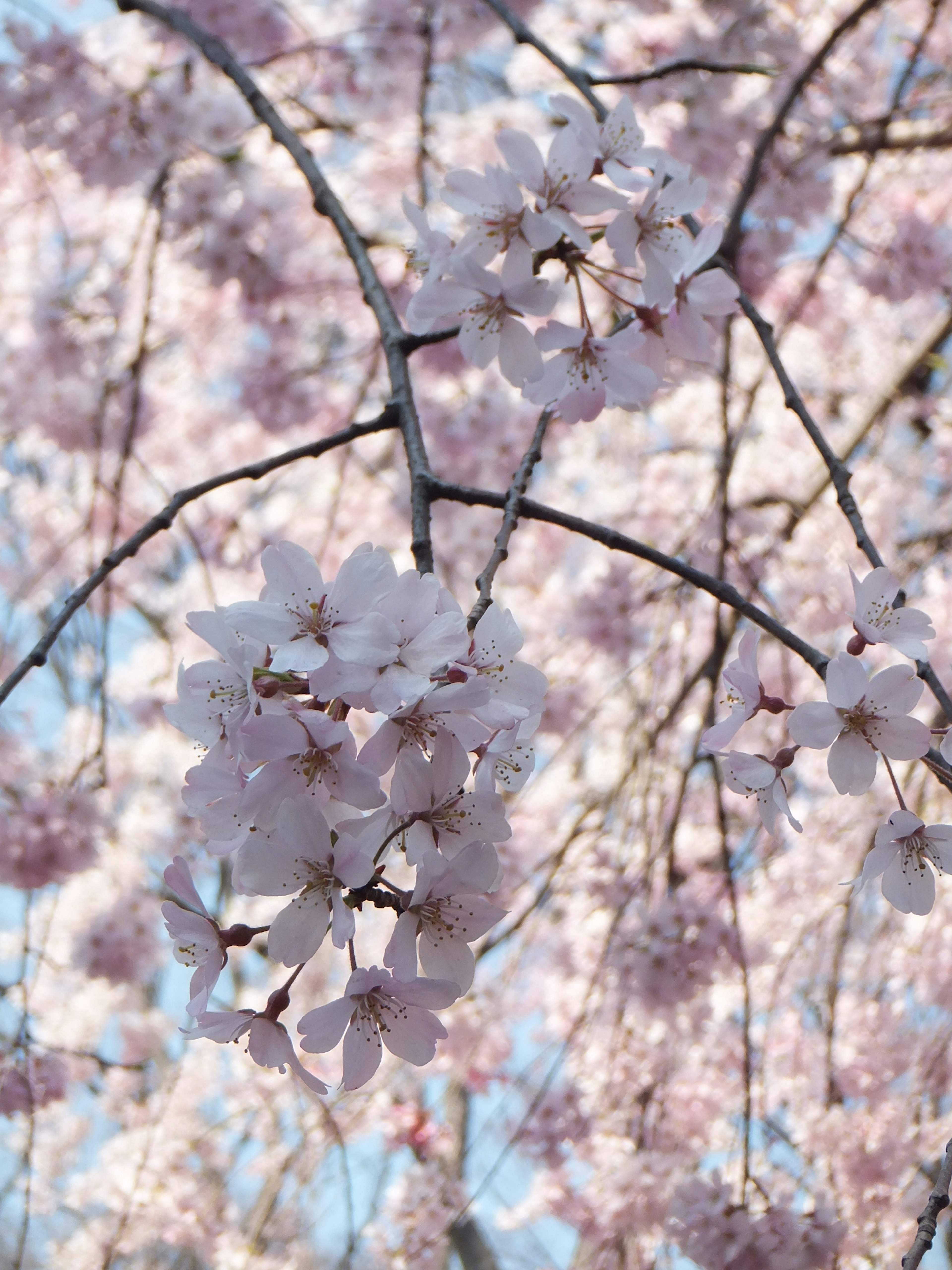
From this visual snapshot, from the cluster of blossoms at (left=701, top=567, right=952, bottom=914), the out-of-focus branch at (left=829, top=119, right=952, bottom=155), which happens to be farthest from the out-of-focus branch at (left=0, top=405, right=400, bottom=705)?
the out-of-focus branch at (left=829, top=119, right=952, bottom=155)

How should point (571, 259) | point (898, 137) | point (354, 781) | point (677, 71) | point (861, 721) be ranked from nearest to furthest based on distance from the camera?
1. point (354, 781)
2. point (861, 721)
3. point (571, 259)
4. point (677, 71)
5. point (898, 137)

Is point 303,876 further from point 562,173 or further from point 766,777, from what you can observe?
point 562,173

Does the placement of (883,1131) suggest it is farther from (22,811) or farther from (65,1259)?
(65,1259)

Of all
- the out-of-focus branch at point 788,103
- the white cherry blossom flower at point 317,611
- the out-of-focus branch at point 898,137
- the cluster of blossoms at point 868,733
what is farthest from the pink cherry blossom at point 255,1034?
the out-of-focus branch at point 898,137

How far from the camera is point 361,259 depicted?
3.70ft

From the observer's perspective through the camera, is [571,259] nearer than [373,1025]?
No

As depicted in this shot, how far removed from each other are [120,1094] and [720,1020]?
2.83 meters

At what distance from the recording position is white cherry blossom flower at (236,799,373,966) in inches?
23.4

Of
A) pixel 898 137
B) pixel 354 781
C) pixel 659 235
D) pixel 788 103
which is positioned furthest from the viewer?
pixel 898 137

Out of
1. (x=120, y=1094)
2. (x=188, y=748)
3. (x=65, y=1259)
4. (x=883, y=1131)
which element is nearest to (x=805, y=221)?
(x=883, y=1131)

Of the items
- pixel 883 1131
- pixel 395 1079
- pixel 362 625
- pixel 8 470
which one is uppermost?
pixel 8 470

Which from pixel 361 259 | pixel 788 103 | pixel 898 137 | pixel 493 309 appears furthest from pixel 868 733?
pixel 898 137

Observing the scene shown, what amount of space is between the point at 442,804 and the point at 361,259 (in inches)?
28.3

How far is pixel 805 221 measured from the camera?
2818 millimetres
